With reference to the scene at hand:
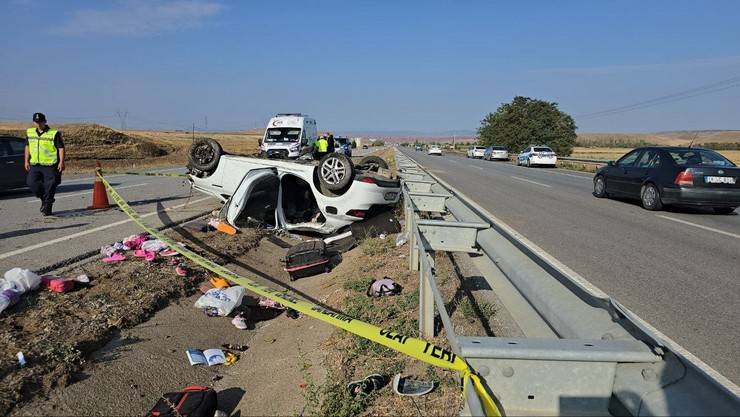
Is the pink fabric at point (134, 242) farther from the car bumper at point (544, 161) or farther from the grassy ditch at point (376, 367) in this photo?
the car bumper at point (544, 161)

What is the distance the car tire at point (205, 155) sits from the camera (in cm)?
885

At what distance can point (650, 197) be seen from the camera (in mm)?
11664

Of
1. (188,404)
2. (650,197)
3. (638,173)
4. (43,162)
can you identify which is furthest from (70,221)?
(638,173)

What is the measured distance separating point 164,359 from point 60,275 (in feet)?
7.43

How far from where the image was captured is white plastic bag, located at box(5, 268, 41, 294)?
4801mm

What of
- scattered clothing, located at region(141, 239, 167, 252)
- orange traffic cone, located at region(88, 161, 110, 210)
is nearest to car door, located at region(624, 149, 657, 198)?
scattered clothing, located at region(141, 239, 167, 252)

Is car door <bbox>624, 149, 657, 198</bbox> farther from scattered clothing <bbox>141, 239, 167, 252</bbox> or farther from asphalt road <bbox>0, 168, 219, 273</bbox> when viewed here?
scattered clothing <bbox>141, 239, 167, 252</bbox>

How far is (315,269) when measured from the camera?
7117 millimetres

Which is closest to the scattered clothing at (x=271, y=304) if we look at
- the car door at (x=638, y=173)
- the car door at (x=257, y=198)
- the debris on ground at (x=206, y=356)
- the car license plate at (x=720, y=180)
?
the debris on ground at (x=206, y=356)

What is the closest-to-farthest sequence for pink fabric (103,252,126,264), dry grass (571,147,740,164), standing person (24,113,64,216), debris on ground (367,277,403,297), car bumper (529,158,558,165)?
1. debris on ground (367,277,403,297)
2. pink fabric (103,252,126,264)
3. standing person (24,113,64,216)
4. car bumper (529,158,558,165)
5. dry grass (571,147,740,164)

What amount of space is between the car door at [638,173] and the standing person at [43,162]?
1248 centimetres

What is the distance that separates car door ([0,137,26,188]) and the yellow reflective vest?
4.57 meters

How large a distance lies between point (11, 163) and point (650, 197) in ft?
51.9

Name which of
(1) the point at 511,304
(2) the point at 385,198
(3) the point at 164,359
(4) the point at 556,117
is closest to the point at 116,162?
(2) the point at 385,198
